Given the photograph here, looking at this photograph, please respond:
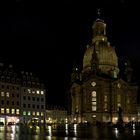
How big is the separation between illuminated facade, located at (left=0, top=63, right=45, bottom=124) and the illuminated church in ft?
82.4

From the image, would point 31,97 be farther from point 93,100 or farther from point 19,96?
point 93,100

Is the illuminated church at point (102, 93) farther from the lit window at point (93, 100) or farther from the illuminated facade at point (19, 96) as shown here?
the illuminated facade at point (19, 96)

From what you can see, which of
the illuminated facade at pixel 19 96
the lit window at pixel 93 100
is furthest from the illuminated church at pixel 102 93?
the illuminated facade at pixel 19 96

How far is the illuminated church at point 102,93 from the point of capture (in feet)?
586

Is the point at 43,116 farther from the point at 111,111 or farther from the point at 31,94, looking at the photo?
the point at 111,111

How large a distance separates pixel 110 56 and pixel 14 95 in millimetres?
63858

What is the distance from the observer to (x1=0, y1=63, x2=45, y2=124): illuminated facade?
14812 cm

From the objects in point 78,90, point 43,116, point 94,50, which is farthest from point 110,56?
point 43,116

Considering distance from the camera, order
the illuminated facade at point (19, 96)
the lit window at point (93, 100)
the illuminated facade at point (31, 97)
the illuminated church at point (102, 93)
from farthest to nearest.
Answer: the lit window at point (93, 100)
the illuminated church at point (102, 93)
the illuminated facade at point (31, 97)
the illuminated facade at point (19, 96)

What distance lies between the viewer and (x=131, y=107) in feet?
623

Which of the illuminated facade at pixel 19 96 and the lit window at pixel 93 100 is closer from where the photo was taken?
the illuminated facade at pixel 19 96

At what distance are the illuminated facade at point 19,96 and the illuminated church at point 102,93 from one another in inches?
989

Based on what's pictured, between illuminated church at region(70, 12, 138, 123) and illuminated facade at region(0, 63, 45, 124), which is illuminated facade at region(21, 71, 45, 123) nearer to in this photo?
illuminated facade at region(0, 63, 45, 124)

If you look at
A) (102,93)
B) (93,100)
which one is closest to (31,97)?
(93,100)
